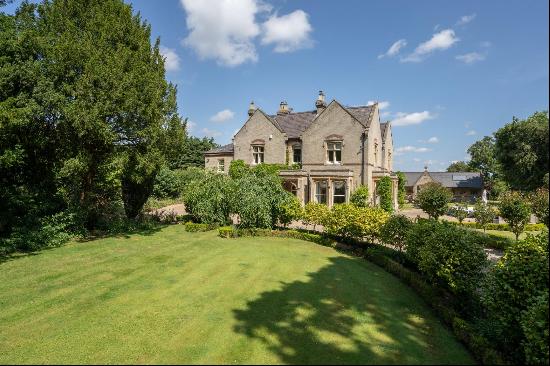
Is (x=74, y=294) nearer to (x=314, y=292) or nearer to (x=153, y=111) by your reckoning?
(x=314, y=292)

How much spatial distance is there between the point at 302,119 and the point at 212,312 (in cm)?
2913

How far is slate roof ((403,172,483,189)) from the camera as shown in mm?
67444

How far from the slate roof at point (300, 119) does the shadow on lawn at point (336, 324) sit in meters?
22.2

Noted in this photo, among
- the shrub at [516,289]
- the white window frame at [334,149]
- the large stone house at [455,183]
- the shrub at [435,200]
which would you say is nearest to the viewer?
the shrub at [516,289]

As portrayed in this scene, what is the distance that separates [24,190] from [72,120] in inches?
236

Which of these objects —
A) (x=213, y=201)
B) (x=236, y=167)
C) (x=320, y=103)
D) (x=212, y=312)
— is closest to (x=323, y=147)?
(x=320, y=103)

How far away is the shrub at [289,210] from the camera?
22.6 meters

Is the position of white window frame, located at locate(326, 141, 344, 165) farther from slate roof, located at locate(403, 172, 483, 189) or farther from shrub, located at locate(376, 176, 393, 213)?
slate roof, located at locate(403, 172, 483, 189)

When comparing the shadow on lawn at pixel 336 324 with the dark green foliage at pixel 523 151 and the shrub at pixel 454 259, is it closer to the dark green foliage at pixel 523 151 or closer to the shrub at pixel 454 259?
the shrub at pixel 454 259

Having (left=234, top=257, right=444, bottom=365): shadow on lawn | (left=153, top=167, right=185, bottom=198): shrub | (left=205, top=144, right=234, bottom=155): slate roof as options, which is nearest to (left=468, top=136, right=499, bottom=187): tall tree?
(left=205, top=144, right=234, bottom=155): slate roof

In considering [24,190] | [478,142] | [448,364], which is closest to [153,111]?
[24,190]

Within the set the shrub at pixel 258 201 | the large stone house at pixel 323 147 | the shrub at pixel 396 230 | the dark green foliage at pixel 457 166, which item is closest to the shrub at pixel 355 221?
the shrub at pixel 396 230

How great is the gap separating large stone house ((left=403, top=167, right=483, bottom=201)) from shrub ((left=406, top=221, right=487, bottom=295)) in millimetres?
58480

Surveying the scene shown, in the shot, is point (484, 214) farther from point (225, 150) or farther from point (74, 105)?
point (74, 105)
